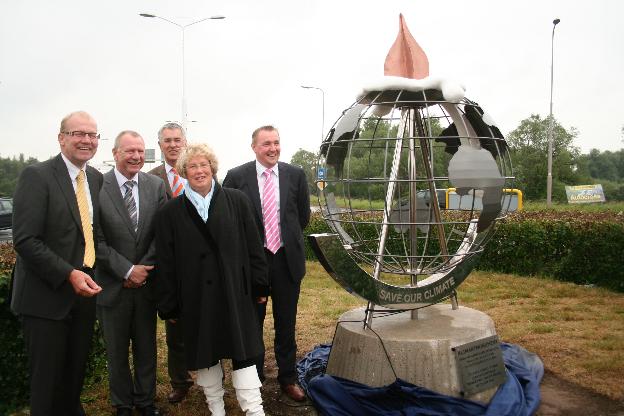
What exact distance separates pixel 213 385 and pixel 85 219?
50.9 inches

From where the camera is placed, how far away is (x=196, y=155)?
11.6 feet

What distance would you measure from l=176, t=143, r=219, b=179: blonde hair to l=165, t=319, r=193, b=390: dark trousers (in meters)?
1.36

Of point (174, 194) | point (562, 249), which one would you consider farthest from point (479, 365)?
point (562, 249)

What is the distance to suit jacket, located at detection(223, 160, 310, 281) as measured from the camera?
166 inches

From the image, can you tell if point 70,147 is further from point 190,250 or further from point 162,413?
point 162,413

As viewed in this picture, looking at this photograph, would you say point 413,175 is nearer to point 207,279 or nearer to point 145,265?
point 207,279

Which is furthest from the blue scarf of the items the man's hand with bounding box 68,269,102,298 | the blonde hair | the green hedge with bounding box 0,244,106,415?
the green hedge with bounding box 0,244,106,415

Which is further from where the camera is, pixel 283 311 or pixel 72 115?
pixel 283 311

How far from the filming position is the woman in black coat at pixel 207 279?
3510 millimetres

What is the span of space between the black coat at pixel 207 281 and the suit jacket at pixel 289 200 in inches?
22.9

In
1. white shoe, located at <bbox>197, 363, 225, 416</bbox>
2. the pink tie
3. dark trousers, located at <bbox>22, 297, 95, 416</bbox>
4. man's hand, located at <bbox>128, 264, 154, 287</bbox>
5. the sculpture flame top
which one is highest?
the sculpture flame top

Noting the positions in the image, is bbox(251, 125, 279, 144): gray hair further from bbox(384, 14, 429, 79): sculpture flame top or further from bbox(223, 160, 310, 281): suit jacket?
bbox(384, 14, 429, 79): sculpture flame top

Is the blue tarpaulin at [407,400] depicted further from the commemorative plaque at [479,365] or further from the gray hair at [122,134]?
the gray hair at [122,134]

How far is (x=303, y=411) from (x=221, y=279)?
1.25 m
